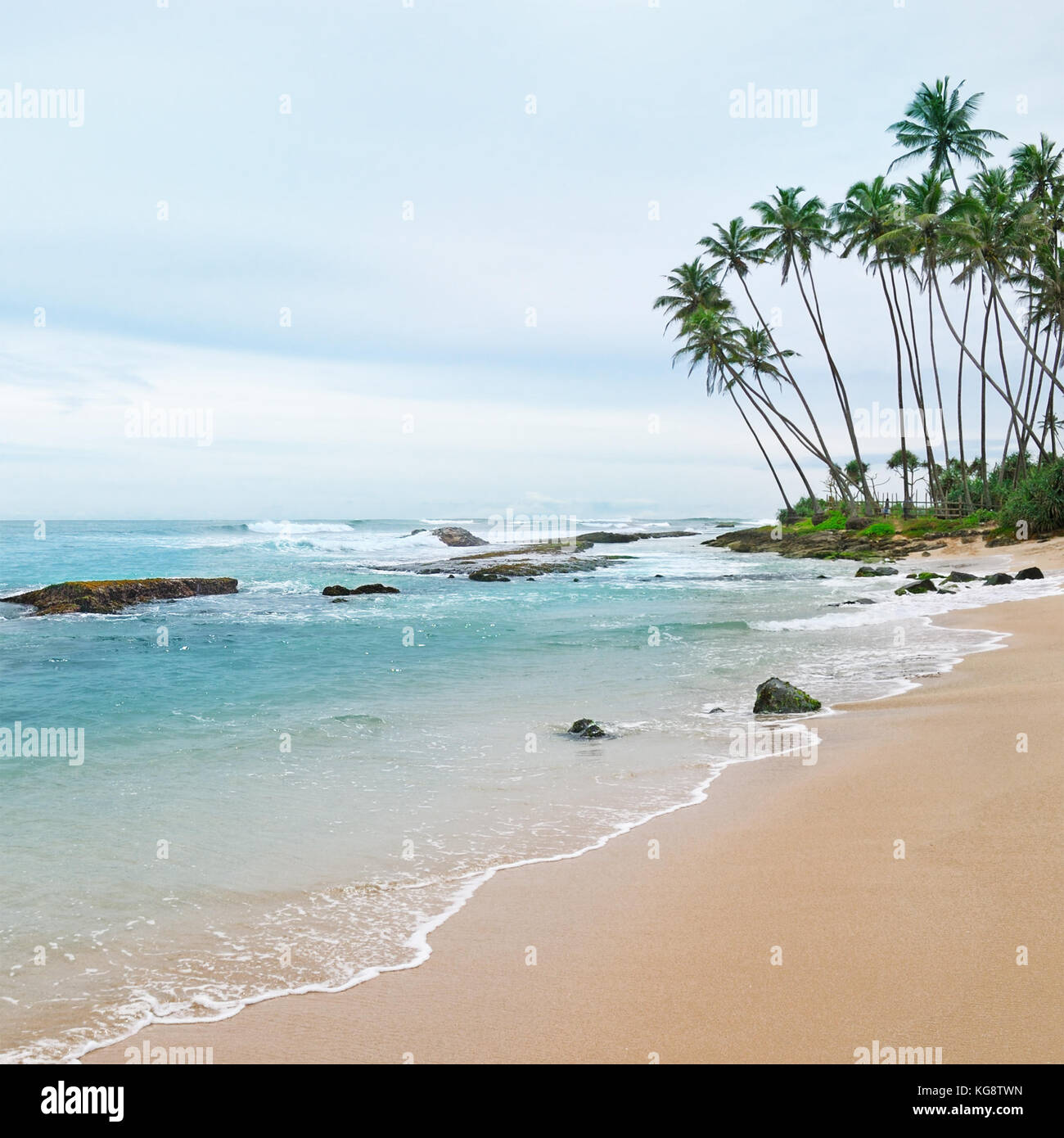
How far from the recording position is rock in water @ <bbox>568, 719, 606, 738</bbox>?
8.51 meters

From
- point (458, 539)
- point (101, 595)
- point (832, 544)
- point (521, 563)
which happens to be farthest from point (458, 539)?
point (101, 595)

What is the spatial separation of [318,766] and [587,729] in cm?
284

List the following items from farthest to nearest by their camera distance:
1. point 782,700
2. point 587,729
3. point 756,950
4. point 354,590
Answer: point 354,590, point 782,700, point 587,729, point 756,950

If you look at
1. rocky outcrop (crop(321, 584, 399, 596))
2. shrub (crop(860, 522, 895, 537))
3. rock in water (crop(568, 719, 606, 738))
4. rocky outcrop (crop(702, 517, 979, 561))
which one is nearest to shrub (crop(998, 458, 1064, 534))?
rocky outcrop (crop(702, 517, 979, 561))

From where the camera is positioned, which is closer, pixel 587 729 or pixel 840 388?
pixel 587 729

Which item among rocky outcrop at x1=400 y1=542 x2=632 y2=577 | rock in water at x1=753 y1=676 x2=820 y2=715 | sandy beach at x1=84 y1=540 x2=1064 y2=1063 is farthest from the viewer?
rocky outcrop at x1=400 y1=542 x2=632 y2=577

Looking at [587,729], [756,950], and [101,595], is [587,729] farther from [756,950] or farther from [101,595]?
[101,595]

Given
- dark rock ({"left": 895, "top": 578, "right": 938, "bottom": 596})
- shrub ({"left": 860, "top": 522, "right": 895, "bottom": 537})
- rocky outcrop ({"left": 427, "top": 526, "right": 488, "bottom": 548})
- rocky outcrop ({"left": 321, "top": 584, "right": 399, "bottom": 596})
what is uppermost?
rocky outcrop ({"left": 427, "top": 526, "right": 488, "bottom": 548})

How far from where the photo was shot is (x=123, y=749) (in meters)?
8.44

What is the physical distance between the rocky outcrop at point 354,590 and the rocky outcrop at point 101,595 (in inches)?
169

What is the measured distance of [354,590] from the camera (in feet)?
90.9

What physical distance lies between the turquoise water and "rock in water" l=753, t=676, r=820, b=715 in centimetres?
39

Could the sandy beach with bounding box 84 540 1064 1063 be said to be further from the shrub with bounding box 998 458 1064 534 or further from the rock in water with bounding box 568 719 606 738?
the shrub with bounding box 998 458 1064 534
